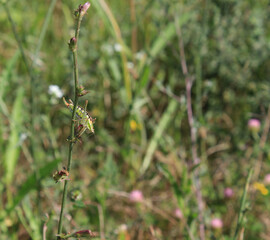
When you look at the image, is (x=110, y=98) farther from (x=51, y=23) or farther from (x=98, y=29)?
(x=51, y=23)

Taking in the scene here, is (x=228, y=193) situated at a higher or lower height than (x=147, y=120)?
lower

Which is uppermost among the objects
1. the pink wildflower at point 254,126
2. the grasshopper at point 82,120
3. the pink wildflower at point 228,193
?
the grasshopper at point 82,120

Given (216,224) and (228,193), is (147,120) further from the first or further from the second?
(216,224)

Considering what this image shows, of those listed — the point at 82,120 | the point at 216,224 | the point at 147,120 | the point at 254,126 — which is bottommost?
the point at 216,224

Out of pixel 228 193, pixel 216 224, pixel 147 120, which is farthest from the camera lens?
pixel 147 120

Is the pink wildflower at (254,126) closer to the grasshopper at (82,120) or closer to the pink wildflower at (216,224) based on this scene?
the pink wildflower at (216,224)

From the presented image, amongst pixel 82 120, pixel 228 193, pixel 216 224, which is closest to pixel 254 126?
pixel 228 193

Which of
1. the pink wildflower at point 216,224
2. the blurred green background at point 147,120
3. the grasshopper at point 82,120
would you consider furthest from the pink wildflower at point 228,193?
the grasshopper at point 82,120

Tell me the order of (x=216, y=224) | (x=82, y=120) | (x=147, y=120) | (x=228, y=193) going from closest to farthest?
1. (x=82, y=120)
2. (x=216, y=224)
3. (x=228, y=193)
4. (x=147, y=120)

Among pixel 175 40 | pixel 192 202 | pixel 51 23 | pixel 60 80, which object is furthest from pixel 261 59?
pixel 51 23
